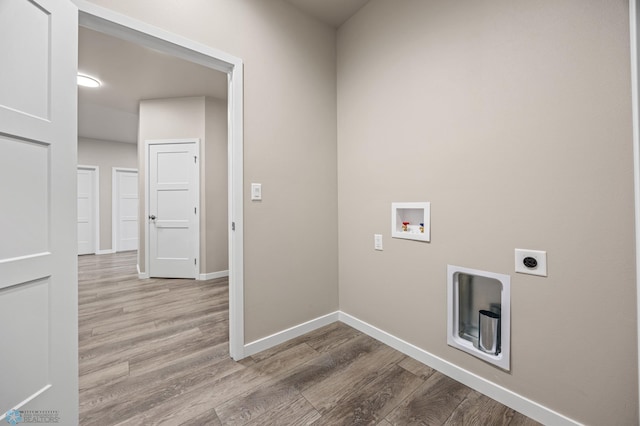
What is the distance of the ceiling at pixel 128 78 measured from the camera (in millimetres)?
2584

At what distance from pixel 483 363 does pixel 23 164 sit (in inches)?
92.8

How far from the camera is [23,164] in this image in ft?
3.25

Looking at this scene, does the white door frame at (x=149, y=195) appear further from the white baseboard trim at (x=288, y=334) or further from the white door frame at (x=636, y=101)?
the white door frame at (x=636, y=101)

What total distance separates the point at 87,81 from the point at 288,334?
3953 mm

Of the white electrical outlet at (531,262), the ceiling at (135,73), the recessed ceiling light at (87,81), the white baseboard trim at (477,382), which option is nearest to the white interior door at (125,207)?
the ceiling at (135,73)

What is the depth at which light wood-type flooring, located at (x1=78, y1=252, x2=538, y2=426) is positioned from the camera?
1.26 metres

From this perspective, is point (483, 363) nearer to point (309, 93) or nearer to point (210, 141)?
point (309, 93)

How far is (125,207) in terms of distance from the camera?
6.16m

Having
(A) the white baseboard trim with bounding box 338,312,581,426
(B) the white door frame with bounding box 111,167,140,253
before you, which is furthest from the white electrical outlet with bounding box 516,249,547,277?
(B) the white door frame with bounding box 111,167,140,253

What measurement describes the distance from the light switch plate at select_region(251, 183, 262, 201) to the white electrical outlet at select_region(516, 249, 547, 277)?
1.58 m

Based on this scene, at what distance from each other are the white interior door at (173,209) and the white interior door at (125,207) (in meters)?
3.07

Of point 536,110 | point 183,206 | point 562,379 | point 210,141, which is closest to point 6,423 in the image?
point 562,379

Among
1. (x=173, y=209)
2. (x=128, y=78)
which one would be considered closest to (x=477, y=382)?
(x=173, y=209)

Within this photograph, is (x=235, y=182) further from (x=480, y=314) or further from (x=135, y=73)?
(x=135, y=73)
